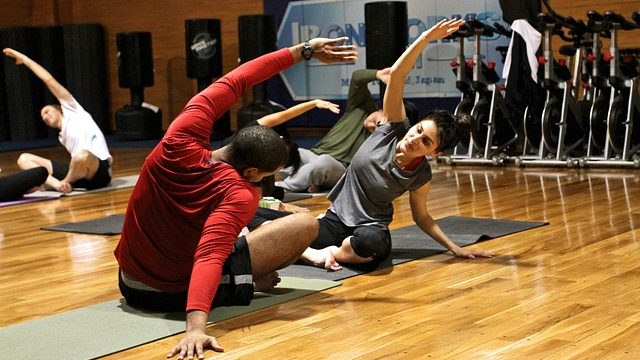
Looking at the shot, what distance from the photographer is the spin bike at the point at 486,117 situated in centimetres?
771

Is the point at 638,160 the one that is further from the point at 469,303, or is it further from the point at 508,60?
the point at 469,303

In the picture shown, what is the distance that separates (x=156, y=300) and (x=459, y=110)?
4.98 m

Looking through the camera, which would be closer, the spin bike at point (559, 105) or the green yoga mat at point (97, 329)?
the green yoga mat at point (97, 329)

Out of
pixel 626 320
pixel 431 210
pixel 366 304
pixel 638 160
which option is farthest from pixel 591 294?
pixel 638 160

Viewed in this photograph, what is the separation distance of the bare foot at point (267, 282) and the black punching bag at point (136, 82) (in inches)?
307

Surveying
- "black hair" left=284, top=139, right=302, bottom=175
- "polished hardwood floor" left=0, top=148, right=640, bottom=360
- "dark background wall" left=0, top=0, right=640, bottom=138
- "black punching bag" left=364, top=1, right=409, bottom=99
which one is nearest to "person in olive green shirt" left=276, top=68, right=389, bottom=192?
"black hair" left=284, top=139, right=302, bottom=175

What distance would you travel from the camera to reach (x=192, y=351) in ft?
8.94

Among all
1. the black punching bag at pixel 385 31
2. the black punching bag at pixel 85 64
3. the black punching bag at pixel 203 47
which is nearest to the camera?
the black punching bag at pixel 385 31

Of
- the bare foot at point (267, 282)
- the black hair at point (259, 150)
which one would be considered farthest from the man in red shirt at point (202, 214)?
the bare foot at point (267, 282)

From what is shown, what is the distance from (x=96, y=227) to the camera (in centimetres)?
538

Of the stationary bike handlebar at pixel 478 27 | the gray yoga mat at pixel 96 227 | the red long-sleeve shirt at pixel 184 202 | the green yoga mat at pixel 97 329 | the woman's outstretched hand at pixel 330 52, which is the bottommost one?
the gray yoga mat at pixel 96 227

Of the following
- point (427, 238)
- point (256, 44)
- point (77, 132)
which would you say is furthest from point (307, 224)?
point (256, 44)

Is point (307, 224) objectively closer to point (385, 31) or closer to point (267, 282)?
point (267, 282)

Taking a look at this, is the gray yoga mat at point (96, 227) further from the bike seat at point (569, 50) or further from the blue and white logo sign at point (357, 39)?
the blue and white logo sign at point (357, 39)
